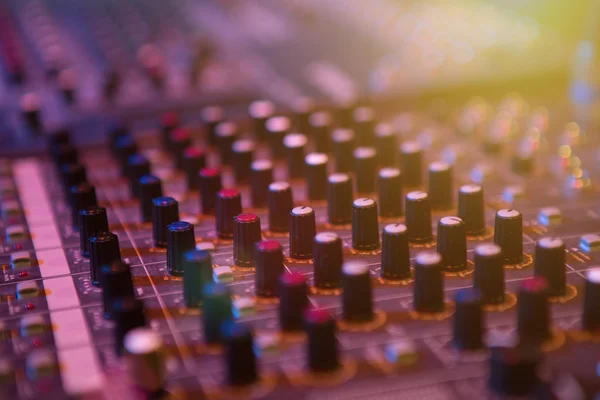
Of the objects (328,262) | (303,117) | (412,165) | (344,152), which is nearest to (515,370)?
(328,262)

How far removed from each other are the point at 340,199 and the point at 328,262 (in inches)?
16.8

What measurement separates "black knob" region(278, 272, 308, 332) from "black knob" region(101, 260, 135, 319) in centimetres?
36

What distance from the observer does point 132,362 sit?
148 centimetres

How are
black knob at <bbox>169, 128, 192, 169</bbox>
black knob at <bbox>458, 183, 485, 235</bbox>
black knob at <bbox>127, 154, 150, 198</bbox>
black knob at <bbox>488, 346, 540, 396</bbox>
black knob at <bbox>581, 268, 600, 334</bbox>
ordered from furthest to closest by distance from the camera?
black knob at <bbox>169, 128, 192, 169</bbox> → black knob at <bbox>127, 154, 150, 198</bbox> → black knob at <bbox>458, 183, 485, 235</bbox> → black knob at <bbox>581, 268, 600, 334</bbox> → black knob at <bbox>488, 346, 540, 396</bbox>

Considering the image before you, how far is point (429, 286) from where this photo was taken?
1.74 meters

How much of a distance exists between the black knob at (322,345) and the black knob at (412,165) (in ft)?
3.45

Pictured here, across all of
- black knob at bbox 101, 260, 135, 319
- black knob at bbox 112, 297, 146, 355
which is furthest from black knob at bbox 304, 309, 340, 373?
black knob at bbox 101, 260, 135, 319

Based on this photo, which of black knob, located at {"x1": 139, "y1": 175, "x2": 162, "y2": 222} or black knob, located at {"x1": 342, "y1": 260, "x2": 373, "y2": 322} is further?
black knob, located at {"x1": 139, "y1": 175, "x2": 162, "y2": 222}

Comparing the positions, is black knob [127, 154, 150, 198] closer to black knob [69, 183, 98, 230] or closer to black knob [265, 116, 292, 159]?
black knob [69, 183, 98, 230]

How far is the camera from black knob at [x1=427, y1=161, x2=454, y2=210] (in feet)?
7.66

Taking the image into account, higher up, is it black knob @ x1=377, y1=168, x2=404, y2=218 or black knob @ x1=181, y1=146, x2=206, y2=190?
black knob @ x1=181, y1=146, x2=206, y2=190

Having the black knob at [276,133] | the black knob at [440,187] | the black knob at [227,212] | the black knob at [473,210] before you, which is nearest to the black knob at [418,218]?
the black knob at [473,210]

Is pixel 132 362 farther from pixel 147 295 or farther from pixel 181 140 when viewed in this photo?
pixel 181 140

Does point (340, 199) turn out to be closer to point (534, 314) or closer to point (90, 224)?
point (90, 224)
